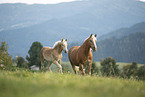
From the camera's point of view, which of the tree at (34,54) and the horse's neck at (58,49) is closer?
the horse's neck at (58,49)

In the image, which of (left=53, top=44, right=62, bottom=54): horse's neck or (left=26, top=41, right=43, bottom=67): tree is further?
(left=26, top=41, right=43, bottom=67): tree

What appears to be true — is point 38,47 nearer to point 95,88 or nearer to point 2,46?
point 2,46

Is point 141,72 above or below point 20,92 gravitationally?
below

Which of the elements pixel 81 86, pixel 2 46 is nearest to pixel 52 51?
pixel 81 86

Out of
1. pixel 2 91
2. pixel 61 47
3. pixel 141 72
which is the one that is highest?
pixel 61 47

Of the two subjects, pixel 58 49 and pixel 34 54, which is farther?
pixel 34 54

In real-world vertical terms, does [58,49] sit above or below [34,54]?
above

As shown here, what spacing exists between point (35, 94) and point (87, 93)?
1004mm

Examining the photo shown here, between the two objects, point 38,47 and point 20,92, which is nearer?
point 20,92

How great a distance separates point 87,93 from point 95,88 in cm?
50

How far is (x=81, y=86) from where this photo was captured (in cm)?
361

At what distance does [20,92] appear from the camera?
295 centimetres

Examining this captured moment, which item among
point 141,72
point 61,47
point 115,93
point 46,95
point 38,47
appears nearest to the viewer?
point 46,95

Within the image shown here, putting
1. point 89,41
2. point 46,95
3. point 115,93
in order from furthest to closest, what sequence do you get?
1. point 89,41
2. point 115,93
3. point 46,95
